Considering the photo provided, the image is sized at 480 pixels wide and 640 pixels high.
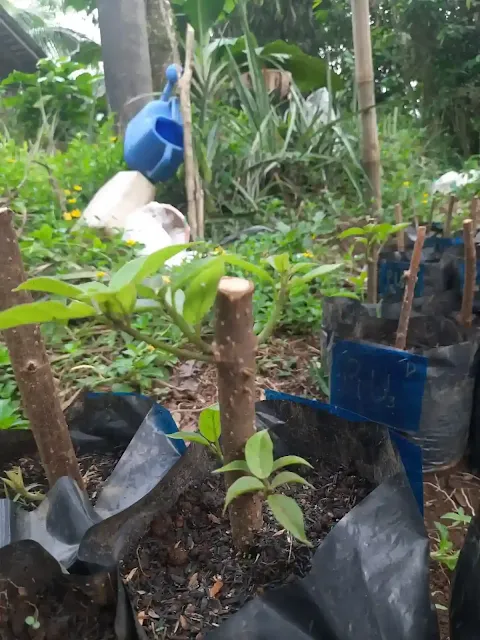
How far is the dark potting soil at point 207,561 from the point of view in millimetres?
581

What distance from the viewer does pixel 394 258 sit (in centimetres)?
147

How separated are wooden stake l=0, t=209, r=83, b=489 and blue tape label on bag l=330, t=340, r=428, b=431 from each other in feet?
1.77

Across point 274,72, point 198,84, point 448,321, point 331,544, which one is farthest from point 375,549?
point 274,72

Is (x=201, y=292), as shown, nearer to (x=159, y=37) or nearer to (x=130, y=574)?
(x=130, y=574)

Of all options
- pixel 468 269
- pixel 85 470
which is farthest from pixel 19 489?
pixel 468 269

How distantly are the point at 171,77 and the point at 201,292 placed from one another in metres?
2.22

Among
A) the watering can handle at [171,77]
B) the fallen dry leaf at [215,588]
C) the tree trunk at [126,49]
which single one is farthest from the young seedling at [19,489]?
the tree trunk at [126,49]

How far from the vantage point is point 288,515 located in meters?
0.53

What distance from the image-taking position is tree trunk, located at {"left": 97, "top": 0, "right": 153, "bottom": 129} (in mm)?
2859

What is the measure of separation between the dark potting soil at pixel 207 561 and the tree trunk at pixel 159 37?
2.89 metres

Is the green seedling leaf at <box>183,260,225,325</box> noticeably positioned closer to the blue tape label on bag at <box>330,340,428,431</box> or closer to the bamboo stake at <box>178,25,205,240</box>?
the blue tape label on bag at <box>330,340,428,431</box>

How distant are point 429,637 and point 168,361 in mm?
981

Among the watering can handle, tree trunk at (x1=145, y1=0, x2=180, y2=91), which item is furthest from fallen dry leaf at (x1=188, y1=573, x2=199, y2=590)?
tree trunk at (x1=145, y1=0, x2=180, y2=91)

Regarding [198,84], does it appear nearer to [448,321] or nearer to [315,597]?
[448,321]
